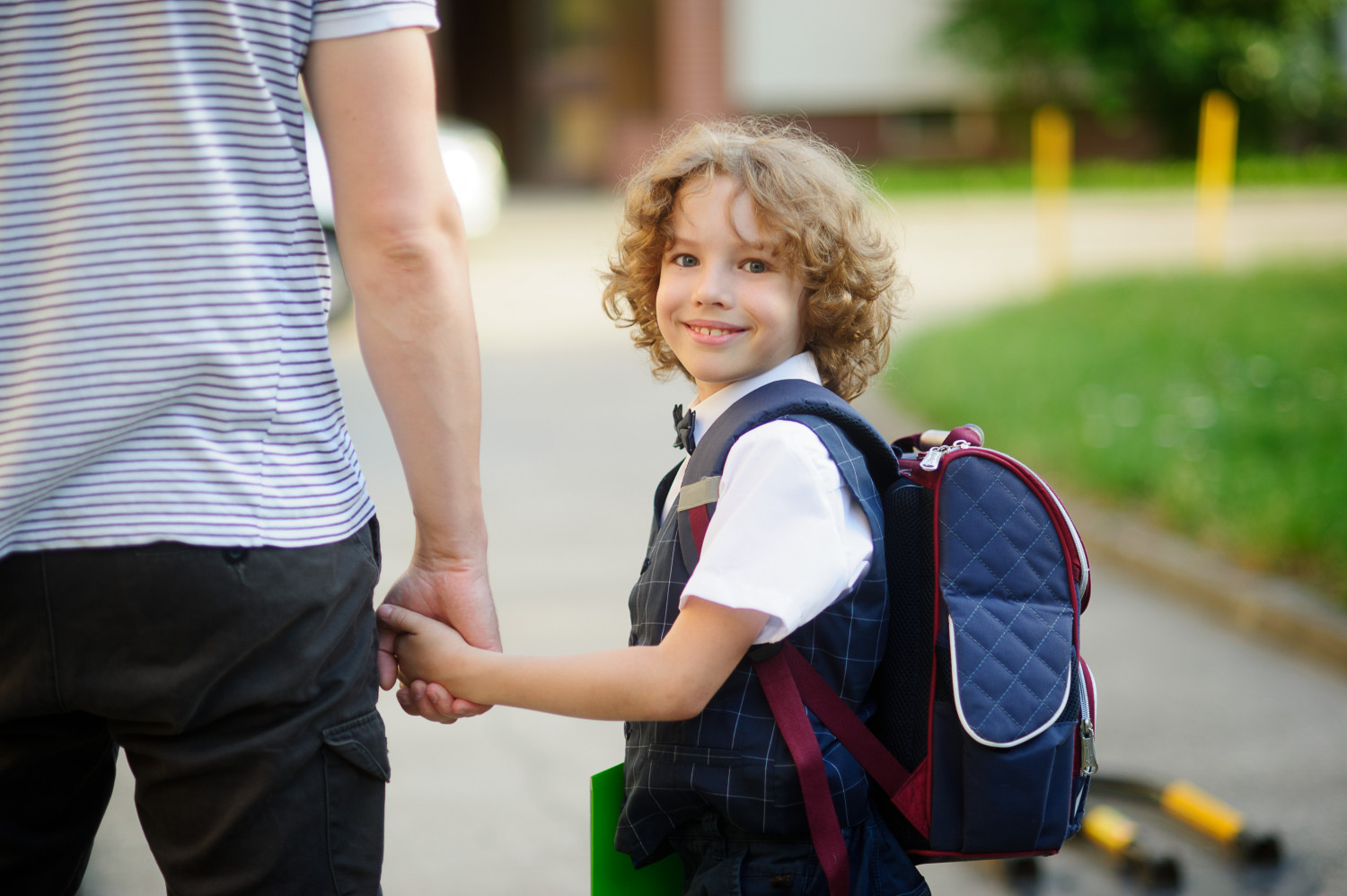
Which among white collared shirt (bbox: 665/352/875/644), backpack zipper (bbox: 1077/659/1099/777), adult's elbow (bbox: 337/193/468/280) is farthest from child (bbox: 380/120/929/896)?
adult's elbow (bbox: 337/193/468/280)

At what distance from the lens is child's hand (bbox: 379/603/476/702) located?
5.43 ft

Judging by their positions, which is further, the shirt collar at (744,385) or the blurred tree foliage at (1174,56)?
the blurred tree foliage at (1174,56)

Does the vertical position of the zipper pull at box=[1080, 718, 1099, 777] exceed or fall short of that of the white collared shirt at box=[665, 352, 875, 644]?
it falls short

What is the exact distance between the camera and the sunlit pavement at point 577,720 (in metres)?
3.05

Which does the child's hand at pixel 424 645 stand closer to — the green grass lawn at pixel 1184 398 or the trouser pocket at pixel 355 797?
the trouser pocket at pixel 355 797

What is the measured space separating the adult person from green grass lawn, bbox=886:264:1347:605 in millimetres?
2051

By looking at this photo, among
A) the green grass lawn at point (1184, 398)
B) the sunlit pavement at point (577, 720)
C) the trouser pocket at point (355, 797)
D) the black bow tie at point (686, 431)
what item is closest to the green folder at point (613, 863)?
the trouser pocket at point (355, 797)

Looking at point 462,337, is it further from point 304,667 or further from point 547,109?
point 547,109

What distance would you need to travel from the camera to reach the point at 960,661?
1557 millimetres

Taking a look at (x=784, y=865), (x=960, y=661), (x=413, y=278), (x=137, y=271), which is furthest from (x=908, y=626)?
(x=137, y=271)

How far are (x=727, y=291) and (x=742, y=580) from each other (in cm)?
40

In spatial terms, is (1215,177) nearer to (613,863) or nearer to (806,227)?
(806,227)

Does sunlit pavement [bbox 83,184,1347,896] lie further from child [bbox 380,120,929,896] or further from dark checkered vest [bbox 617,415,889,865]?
dark checkered vest [bbox 617,415,889,865]

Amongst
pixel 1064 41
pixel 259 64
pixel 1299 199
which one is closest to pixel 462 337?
pixel 259 64
